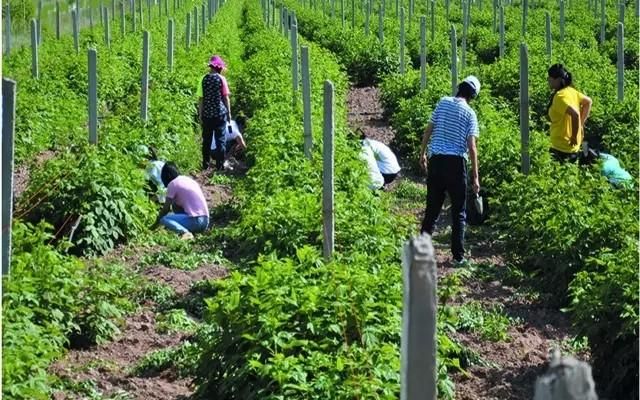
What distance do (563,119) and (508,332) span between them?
347 cm

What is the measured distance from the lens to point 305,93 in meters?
11.0

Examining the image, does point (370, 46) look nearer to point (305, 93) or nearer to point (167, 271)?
point (305, 93)

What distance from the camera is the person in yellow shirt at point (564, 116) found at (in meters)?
11.0

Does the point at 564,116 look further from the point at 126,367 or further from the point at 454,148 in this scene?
the point at 126,367

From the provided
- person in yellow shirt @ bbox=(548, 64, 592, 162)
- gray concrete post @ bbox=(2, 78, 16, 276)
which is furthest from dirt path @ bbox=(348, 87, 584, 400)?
gray concrete post @ bbox=(2, 78, 16, 276)

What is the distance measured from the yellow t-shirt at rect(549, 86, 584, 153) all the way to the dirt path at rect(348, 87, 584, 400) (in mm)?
1109

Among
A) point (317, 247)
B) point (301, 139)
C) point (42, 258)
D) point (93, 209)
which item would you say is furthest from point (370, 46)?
point (42, 258)

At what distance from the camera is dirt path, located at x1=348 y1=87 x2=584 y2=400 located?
707cm

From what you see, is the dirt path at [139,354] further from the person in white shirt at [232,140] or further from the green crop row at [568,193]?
the person in white shirt at [232,140]

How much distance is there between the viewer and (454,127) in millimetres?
9703

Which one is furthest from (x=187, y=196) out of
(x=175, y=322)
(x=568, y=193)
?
(x=568, y=193)

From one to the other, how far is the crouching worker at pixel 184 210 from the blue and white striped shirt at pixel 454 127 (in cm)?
280

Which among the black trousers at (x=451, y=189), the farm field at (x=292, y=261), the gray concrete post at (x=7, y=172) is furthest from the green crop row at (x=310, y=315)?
the gray concrete post at (x=7, y=172)

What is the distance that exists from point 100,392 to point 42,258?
90 centimetres
